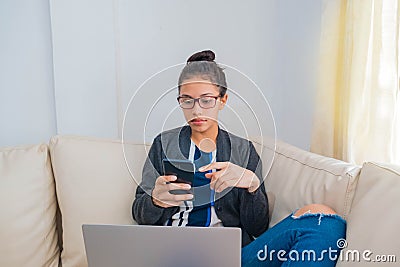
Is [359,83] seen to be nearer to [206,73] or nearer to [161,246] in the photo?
[206,73]

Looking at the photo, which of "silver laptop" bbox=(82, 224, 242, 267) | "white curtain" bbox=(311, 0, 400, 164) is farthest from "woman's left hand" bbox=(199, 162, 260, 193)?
"white curtain" bbox=(311, 0, 400, 164)

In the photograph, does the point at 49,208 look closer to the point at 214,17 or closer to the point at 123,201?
the point at 123,201

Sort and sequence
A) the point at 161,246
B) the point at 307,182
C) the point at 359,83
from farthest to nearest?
the point at 359,83 → the point at 307,182 → the point at 161,246

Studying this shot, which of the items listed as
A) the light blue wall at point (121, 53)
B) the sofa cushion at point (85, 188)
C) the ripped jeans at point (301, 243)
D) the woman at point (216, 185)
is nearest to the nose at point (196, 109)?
the woman at point (216, 185)

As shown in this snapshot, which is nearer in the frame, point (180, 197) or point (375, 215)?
point (375, 215)

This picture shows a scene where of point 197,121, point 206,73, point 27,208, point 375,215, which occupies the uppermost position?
point 206,73

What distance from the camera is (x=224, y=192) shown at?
4.38 feet

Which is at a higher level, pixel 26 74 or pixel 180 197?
pixel 26 74

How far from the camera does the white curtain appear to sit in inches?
57.8

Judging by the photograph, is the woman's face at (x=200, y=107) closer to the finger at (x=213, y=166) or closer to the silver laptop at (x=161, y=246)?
the finger at (x=213, y=166)

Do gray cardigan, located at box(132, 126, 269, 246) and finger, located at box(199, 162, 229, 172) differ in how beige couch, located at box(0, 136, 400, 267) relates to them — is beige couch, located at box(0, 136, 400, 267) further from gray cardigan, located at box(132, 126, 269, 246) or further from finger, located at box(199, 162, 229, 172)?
finger, located at box(199, 162, 229, 172)

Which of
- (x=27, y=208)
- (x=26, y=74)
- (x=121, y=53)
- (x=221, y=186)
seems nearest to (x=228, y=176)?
(x=221, y=186)

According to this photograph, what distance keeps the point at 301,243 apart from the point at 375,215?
0.18m

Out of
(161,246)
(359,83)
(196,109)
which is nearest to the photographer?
(161,246)
